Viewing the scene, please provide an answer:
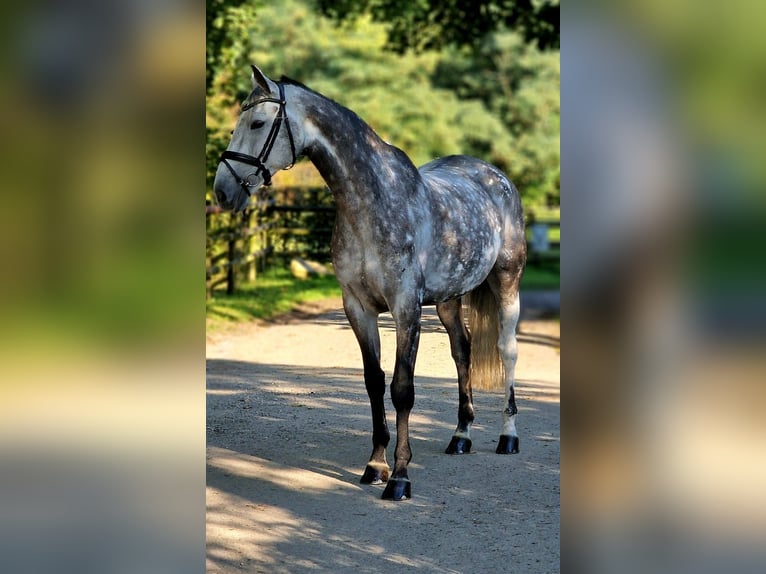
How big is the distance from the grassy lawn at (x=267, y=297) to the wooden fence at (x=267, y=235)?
19cm

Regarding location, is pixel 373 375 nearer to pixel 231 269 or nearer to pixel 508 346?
pixel 508 346

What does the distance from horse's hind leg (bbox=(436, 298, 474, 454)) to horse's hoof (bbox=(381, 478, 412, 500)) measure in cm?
92

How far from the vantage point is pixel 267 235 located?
41.1 ft

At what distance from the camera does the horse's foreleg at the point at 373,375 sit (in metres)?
4.91

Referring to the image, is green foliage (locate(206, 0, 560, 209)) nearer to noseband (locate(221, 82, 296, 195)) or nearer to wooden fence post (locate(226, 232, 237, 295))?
wooden fence post (locate(226, 232, 237, 295))

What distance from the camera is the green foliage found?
25.1 meters
